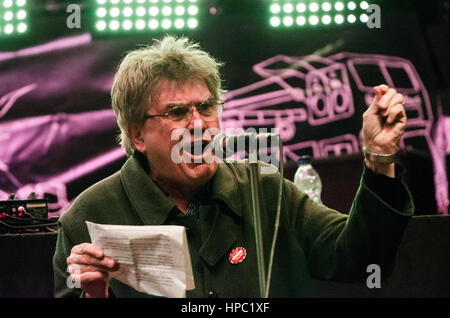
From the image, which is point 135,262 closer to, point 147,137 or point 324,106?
point 147,137

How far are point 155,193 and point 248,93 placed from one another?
9.68 feet

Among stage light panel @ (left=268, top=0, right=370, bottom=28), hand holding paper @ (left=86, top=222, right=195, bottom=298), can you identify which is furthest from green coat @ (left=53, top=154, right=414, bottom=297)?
stage light panel @ (left=268, top=0, right=370, bottom=28)

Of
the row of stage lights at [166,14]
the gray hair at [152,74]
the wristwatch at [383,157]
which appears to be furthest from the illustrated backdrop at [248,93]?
the wristwatch at [383,157]

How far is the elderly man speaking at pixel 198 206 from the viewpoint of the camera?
1687mm

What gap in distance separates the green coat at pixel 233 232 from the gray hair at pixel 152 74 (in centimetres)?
22

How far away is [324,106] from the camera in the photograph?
15.2 feet

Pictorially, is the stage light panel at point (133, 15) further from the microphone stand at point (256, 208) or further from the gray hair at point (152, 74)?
the microphone stand at point (256, 208)

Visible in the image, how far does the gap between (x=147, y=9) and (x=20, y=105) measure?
164cm

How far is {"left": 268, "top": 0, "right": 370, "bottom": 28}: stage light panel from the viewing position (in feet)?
12.6

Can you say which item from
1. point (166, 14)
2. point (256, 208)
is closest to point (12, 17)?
point (166, 14)

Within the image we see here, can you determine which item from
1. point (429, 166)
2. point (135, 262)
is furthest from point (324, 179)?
point (429, 166)

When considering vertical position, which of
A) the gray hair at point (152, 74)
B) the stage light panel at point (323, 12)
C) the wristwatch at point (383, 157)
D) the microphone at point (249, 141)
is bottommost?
the wristwatch at point (383, 157)

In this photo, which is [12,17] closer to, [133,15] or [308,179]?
[133,15]

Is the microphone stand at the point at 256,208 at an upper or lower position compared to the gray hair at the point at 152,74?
lower
